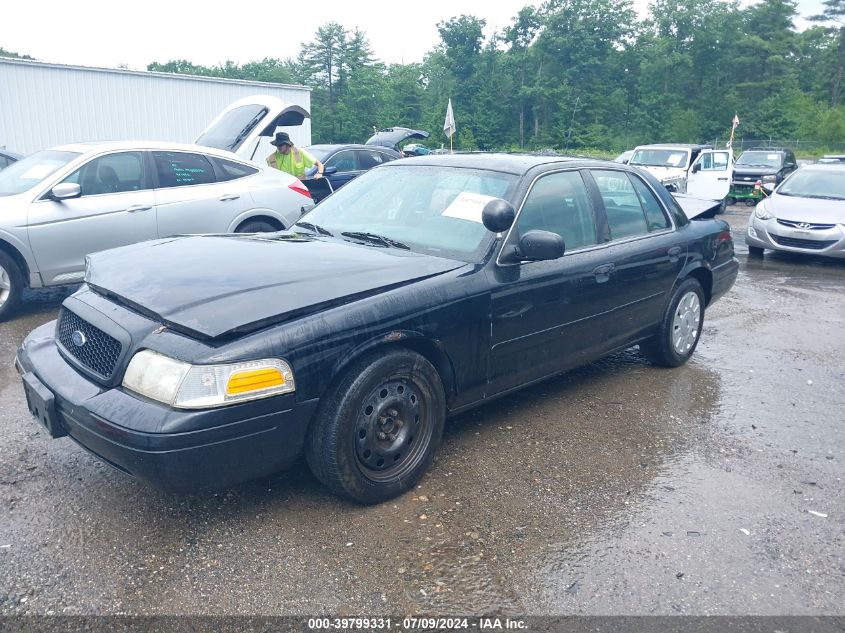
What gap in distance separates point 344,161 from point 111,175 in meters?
6.13

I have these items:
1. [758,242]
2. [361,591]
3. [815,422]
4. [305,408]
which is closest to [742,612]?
[361,591]

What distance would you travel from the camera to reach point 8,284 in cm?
642

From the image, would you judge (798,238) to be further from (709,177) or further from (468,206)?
(468,206)

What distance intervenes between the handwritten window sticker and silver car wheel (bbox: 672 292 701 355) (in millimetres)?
2174

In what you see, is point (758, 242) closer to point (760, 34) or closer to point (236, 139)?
point (236, 139)

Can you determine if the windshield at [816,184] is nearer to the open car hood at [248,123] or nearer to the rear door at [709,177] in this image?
the rear door at [709,177]

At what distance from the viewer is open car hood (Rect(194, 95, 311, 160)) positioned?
831 centimetres

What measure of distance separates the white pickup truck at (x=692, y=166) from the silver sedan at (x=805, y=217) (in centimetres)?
568

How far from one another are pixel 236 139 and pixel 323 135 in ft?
189

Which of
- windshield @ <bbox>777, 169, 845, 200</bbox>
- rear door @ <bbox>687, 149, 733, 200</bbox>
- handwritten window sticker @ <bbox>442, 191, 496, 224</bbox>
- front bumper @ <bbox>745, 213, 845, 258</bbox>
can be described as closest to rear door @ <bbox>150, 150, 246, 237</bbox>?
handwritten window sticker @ <bbox>442, 191, 496, 224</bbox>

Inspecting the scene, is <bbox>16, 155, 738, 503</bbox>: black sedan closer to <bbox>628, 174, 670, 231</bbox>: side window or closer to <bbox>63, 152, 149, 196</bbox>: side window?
<bbox>628, 174, 670, 231</bbox>: side window

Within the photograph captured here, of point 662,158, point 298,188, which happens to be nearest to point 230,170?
point 298,188

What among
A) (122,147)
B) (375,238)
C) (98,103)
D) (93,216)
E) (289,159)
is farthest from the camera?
(98,103)

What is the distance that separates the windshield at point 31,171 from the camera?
6.64 meters
